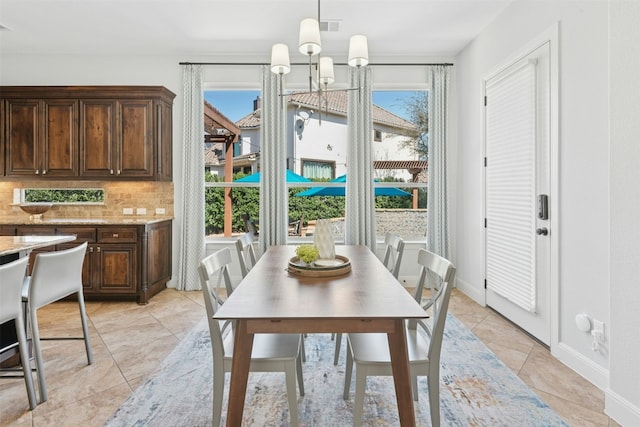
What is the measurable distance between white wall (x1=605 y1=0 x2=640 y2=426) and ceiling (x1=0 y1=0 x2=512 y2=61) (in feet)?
6.29

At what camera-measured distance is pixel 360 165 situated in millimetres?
4742

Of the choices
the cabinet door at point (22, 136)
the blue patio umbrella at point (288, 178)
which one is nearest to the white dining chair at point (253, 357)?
the blue patio umbrella at point (288, 178)

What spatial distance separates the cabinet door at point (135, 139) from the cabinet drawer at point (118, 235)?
692mm

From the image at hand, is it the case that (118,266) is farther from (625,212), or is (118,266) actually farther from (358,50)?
(625,212)

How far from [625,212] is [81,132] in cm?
522

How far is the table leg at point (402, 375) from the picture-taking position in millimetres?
1572

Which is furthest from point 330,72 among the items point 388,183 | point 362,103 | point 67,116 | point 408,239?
point 67,116

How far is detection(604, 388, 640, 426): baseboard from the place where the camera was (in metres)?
1.89

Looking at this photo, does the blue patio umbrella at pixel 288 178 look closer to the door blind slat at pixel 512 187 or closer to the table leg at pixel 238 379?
the door blind slat at pixel 512 187

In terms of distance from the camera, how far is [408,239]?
5.11m

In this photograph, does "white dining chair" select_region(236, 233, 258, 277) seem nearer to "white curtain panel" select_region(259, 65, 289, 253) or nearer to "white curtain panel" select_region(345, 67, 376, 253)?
"white curtain panel" select_region(259, 65, 289, 253)

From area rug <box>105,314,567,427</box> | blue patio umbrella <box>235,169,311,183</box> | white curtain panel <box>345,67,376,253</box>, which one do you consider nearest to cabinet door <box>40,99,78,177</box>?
blue patio umbrella <box>235,169,311,183</box>

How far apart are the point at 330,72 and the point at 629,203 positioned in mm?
2242

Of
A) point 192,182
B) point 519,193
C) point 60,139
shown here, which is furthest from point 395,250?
point 60,139
